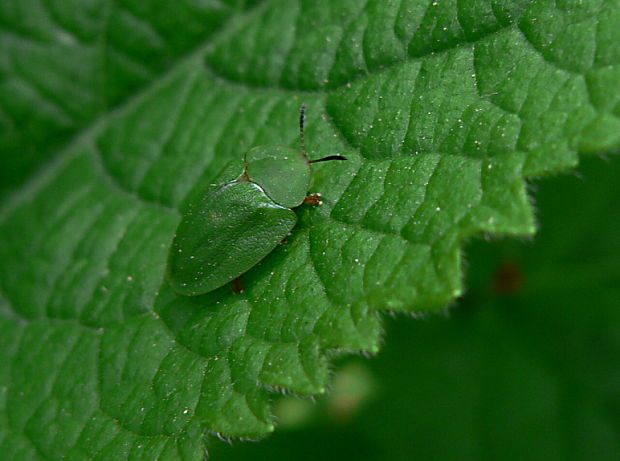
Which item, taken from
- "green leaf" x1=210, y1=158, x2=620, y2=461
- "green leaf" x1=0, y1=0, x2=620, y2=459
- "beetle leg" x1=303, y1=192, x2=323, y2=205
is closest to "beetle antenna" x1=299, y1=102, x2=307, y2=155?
"green leaf" x1=0, y1=0, x2=620, y2=459

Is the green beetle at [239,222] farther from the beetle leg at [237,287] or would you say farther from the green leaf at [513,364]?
the green leaf at [513,364]

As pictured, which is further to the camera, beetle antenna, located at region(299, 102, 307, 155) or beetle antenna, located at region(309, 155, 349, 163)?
beetle antenna, located at region(299, 102, 307, 155)

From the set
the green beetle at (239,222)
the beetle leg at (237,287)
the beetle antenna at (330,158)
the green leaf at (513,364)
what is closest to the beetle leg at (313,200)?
the green beetle at (239,222)

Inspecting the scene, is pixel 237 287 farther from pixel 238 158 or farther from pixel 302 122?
pixel 302 122

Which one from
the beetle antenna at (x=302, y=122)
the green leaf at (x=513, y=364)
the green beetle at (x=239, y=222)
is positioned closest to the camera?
the green beetle at (x=239, y=222)

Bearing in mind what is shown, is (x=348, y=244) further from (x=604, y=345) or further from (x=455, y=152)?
(x=604, y=345)

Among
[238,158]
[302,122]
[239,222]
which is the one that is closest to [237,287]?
[239,222]

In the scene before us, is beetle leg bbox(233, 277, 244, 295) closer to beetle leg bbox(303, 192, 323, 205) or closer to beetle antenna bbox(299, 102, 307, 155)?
beetle leg bbox(303, 192, 323, 205)
